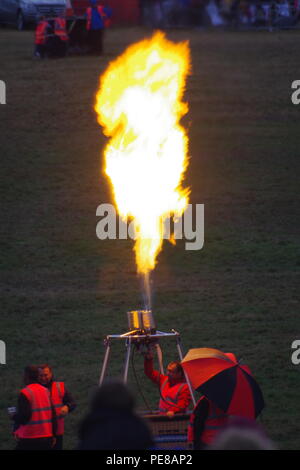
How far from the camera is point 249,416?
10.0 metres

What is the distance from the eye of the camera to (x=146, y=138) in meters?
13.6

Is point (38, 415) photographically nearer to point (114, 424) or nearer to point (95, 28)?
point (114, 424)

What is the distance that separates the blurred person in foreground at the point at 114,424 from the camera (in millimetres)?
5309

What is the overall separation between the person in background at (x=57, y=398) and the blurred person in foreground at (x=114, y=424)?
440 cm

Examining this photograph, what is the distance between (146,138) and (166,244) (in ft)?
23.1

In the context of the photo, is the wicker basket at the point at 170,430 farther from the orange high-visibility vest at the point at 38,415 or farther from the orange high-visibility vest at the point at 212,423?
the orange high-visibility vest at the point at 38,415

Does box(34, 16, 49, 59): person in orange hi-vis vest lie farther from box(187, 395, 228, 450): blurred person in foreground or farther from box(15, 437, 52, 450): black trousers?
box(187, 395, 228, 450): blurred person in foreground

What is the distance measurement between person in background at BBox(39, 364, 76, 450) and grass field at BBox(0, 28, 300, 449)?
204 cm

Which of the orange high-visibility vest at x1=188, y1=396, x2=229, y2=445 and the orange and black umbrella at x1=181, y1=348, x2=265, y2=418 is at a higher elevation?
the orange and black umbrella at x1=181, y1=348, x2=265, y2=418

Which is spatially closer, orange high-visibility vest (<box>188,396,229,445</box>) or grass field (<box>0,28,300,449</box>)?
orange high-visibility vest (<box>188,396,229,445</box>)

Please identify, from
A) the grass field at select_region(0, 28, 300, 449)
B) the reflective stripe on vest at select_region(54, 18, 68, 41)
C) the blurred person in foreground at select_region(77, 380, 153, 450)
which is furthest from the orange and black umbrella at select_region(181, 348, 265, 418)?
the reflective stripe on vest at select_region(54, 18, 68, 41)

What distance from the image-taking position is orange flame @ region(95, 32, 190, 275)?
1306 cm

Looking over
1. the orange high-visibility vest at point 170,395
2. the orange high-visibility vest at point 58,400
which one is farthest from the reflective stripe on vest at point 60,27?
the orange high-visibility vest at point 58,400
